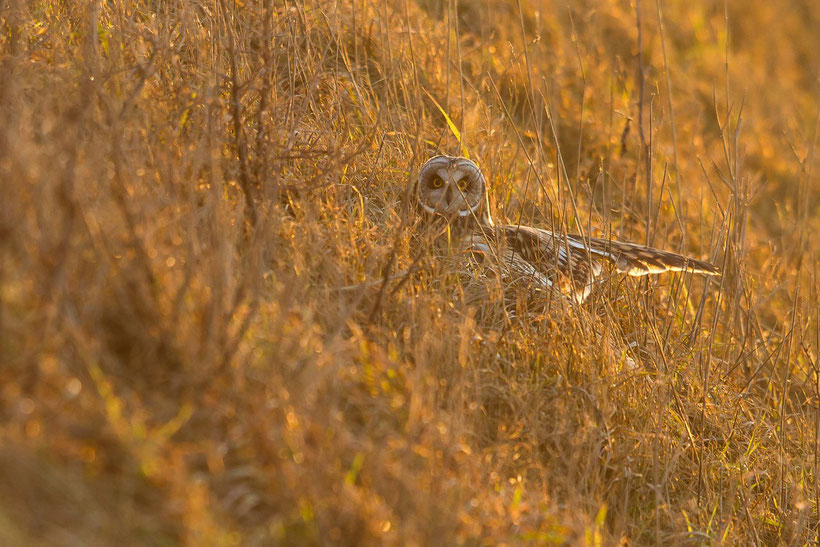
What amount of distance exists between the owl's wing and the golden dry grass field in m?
0.13

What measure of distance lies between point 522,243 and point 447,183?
15.1 inches

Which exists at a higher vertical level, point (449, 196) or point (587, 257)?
point (449, 196)

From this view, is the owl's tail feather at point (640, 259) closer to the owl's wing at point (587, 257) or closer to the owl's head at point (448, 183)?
the owl's wing at point (587, 257)

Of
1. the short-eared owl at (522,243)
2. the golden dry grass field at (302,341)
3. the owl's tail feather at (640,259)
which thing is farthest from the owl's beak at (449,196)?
the owl's tail feather at (640,259)

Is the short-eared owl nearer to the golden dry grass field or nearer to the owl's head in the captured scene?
the owl's head

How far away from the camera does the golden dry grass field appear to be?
1.84 m

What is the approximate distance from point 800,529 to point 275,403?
2.00 meters

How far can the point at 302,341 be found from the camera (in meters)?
2.19

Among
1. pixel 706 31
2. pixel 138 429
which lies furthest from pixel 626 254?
pixel 706 31

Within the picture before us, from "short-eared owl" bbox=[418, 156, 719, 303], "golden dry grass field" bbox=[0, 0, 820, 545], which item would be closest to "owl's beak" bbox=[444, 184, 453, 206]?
"short-eared owl" bbox=[418, 156, 719, 303]

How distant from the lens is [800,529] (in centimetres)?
305

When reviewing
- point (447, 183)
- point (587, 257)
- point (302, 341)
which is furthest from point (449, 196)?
point (302, 341)

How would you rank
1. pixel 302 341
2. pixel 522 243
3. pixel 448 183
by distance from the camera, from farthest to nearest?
pixel 522 243 → pixel 448 183 → pixel 302 341

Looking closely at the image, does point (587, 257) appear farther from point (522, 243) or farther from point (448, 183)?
point (448, 183)
